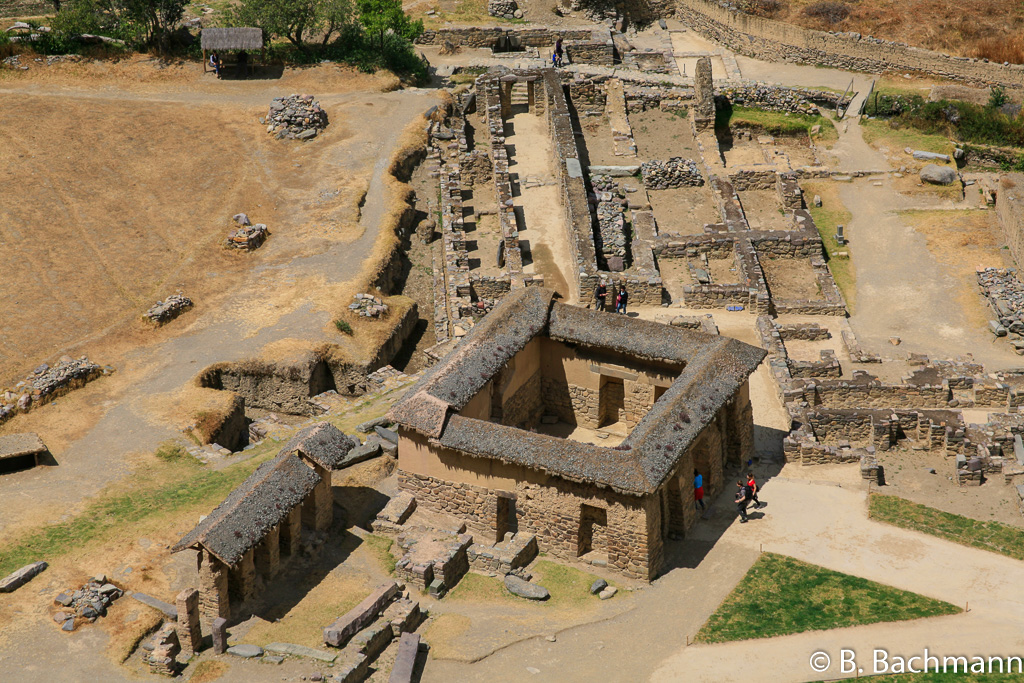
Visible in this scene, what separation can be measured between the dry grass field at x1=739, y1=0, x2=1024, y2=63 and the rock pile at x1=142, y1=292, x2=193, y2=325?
3999 cm

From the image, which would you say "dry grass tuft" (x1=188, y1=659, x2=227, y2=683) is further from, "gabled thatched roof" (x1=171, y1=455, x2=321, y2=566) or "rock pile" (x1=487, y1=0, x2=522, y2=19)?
"rock pile" (x1=487, y1=0, x2=522, y2=19)

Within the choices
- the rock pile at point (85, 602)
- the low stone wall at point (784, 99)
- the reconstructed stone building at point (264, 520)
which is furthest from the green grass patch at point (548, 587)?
the low stone wall at point (784, 99)

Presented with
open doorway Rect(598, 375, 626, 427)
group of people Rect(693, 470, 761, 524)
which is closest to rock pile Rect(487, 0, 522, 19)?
open doorway Rect(598, 375, 626, 427)

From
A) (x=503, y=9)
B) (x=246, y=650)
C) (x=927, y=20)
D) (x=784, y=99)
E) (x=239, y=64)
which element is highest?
(x=503, y=9)

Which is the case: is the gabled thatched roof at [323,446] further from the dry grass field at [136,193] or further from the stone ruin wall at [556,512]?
the dry grass field at [136,193]

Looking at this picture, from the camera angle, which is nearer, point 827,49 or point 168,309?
point 168,309

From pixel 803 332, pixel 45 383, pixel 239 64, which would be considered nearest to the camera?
pixel 45 383

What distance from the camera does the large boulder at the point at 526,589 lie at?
31484 millimetres

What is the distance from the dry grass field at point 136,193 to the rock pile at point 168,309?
457 mm

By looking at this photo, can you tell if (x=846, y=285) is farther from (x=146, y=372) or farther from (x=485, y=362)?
(x=146, y=372)

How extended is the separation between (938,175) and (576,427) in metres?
26.7

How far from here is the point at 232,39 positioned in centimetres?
6469

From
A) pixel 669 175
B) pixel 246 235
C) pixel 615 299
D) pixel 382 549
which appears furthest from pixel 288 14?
pixel 382 549

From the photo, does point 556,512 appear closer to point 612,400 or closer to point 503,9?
point 612,400
